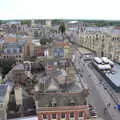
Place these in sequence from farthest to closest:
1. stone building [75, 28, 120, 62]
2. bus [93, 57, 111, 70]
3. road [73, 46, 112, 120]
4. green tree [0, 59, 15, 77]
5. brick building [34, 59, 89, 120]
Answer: stone building [75, 28, 120, 62] → bus [93, 57, 111, 70] → green tree [0, 59, 15, 77] → road [73, 46, 112, 120] → brick building [34, 59, 89, 120]

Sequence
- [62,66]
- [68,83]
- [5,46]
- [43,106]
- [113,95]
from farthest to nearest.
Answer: [5,46], [62,66], [113,95], [68,83], [43,106]

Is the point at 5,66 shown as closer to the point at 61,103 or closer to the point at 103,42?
the point at 61,103

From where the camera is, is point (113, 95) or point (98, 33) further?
point (98, 33)

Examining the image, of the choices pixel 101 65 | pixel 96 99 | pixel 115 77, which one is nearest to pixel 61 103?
pixel 96 99


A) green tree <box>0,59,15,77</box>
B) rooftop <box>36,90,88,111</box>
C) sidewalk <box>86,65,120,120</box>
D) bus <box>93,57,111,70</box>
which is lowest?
sidewalk <box>86,65,120,120</box>

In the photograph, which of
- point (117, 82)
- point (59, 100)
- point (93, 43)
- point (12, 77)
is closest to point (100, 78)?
point (117, 82)

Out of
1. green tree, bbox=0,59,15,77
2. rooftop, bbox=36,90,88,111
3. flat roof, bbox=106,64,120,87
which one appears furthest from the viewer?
green tree, bbox=0,59,15,77

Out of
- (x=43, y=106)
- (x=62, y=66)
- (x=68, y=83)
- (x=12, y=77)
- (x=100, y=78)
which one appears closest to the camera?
(x=43, y=106)

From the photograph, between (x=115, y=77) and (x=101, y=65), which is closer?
(x=115, y=77)

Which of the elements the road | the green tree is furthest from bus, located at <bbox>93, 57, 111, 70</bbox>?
the green tree

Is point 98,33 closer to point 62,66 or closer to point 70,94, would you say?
point 62,66

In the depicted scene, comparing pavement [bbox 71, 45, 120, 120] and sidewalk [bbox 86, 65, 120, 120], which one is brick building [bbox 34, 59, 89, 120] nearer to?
pavement [bbox 71, 45, 120, 120]
